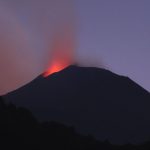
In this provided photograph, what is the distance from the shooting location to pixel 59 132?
6869cm

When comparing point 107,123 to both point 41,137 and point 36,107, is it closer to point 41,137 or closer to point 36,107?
point 36,107

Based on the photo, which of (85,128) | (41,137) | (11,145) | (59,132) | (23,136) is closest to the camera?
(11,145)

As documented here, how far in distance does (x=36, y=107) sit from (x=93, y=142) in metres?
124

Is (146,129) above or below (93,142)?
below

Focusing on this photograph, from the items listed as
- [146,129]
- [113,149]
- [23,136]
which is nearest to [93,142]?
[113,149]

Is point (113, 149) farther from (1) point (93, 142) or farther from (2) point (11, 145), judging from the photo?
(2) point (11, 145)

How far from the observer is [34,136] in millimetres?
60719

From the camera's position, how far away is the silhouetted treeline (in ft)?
180

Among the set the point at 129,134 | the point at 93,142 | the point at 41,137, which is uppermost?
the point at 41,137

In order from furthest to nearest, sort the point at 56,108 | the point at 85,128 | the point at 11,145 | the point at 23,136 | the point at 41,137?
the point at 56,108 < the point at 85,128 < the point at 41,137 < the point at 23,136 < the point at 11,145

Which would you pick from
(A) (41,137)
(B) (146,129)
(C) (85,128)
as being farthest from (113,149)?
(B) (146,129)

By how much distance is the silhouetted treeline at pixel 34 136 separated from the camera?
5478 cm

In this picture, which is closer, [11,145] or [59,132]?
[11,145]

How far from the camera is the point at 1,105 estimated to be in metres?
61.4
